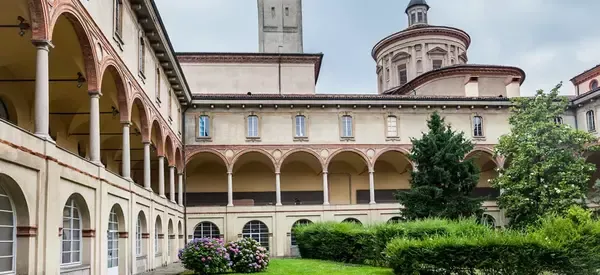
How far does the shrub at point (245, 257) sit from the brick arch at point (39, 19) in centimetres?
1007

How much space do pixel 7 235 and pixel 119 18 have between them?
886cm

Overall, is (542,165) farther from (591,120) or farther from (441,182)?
(591,120)

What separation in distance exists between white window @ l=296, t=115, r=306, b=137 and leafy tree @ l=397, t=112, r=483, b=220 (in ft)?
26.9

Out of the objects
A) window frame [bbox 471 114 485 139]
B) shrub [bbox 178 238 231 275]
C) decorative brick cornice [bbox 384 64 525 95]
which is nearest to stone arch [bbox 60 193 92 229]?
shrub [bbox 178 238 231 275]

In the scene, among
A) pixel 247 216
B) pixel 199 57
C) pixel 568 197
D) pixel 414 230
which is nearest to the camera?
pixel 414 230

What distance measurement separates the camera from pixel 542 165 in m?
30.2

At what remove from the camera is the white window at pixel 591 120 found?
36.6m

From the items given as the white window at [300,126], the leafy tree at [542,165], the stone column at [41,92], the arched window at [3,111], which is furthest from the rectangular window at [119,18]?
the leafy tree at [542,165]

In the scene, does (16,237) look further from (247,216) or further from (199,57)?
(199,57)

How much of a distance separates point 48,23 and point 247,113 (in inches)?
923

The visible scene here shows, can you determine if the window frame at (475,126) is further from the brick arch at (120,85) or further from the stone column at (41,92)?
the stone column at (41,92)

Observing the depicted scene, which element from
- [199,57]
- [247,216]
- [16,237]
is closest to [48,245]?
[16,237]

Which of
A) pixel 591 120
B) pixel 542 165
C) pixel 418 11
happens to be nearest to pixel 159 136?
pixel 542 165

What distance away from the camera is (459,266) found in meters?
15.0
